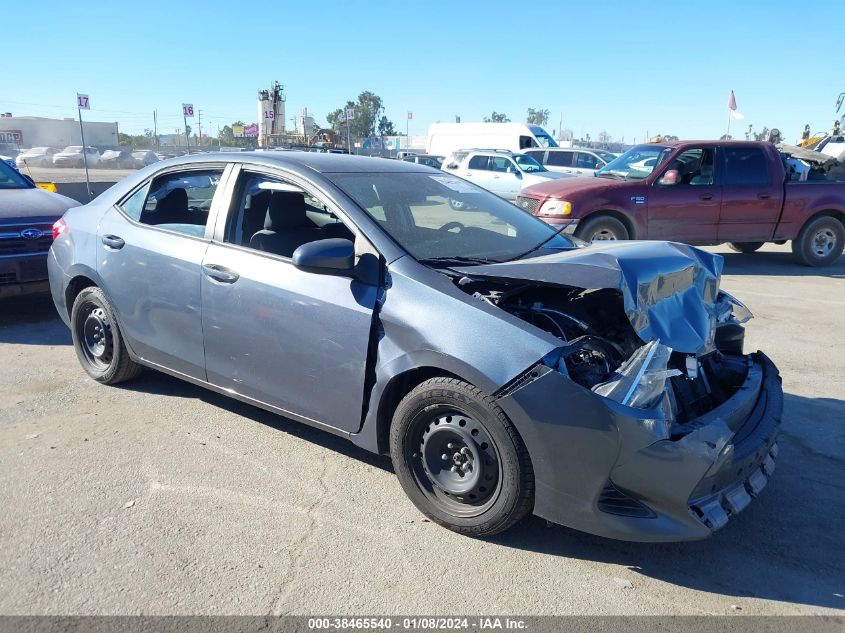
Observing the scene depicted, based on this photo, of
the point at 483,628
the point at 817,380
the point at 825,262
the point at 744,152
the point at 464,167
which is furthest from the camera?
the point at 464,167

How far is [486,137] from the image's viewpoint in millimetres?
30203

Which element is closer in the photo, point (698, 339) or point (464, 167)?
point (698, 339)

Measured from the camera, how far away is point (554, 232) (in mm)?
4559

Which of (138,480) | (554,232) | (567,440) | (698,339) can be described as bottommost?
(138,480)

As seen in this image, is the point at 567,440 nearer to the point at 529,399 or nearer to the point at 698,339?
the point at 529,399

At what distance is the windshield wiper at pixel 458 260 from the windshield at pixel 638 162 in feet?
24.3

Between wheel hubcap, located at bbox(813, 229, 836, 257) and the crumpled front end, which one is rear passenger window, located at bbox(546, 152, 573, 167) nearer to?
wheel hubcap, located at bbox(813, 229, 836, 257)

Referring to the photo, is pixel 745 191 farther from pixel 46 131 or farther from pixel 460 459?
pixel 46 131

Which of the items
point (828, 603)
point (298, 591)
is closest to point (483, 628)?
point (298, 591)

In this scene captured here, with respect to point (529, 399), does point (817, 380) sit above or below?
below

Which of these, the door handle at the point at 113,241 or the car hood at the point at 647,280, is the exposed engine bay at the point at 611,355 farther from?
the door handle at the point at 113,241

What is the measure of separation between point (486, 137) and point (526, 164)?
9900 millimetres

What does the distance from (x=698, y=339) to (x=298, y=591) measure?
2222 mm

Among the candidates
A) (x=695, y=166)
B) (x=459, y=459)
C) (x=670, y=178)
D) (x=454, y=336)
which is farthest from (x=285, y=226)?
(x=695, y=166)
